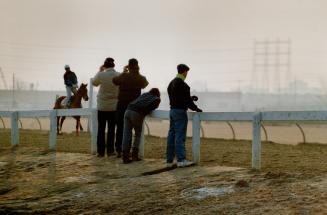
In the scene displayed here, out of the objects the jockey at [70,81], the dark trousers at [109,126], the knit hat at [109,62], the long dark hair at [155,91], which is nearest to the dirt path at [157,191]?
the dark trousers at [109,126]

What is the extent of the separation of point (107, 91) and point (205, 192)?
178 inches

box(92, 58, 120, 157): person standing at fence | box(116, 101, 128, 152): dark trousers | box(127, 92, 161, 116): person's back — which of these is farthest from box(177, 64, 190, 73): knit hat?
box(92, 58, 120, 157): person standing at fence

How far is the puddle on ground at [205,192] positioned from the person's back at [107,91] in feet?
13.5

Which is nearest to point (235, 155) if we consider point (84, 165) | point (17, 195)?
point (84, 165)

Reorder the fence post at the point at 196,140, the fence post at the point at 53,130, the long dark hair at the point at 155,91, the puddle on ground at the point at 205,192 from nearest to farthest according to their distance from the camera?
the puddle on ground at the point at 205,192 → the fence post at the point at 196,140 → the long dark hair at the point at 155,91 → the fence post at the point at 53,130

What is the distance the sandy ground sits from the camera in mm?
6898

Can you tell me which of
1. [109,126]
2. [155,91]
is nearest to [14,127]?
[109,126]

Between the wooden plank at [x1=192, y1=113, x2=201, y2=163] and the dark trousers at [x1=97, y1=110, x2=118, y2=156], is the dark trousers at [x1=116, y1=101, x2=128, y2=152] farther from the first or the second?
the wooden plank at [x1=192, y1=113, x2=201, y2=163]

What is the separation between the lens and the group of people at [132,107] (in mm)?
9539

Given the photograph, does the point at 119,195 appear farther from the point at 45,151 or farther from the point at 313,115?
the point at 45,151

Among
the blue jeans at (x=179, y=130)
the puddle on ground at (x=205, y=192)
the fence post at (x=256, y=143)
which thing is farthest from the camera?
the blue jeans at (x=179, y=130)

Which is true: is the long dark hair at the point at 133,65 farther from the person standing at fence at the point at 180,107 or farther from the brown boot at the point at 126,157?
the brown boot at the point at 126,157

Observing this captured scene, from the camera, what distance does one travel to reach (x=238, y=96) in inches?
4021

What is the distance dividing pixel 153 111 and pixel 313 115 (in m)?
3.52
